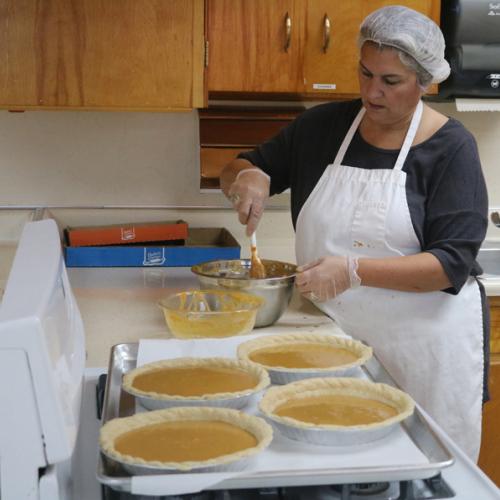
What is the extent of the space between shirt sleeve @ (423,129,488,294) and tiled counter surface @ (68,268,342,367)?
301mm

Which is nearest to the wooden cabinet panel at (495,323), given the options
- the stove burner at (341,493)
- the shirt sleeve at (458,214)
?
the shirt sleeve at (458,214)

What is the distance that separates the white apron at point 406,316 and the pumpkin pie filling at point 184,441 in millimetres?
882

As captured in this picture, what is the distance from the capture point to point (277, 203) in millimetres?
2871

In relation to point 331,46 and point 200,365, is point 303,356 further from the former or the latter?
point 331,46

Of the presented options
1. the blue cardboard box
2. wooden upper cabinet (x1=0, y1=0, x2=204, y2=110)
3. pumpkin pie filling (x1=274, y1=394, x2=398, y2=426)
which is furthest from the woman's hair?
pumpkin pie filling (x1=274, y1=394, x2=398, y2=426)

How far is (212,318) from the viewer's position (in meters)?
1.68

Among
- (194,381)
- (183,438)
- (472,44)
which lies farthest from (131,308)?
(472,44)

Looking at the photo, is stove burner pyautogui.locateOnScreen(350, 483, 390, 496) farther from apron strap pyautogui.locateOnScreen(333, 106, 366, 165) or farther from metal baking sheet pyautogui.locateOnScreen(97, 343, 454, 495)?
apron strap pyautogui.locateOnScreen(333, 106, 366, 165)

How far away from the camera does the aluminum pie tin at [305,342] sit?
52.8 inches

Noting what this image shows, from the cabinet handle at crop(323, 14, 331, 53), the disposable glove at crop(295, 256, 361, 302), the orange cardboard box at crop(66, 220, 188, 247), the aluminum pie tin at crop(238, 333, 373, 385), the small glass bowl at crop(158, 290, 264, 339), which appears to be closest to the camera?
the aluminum pie tin at crop(238, 333, 373, 385)

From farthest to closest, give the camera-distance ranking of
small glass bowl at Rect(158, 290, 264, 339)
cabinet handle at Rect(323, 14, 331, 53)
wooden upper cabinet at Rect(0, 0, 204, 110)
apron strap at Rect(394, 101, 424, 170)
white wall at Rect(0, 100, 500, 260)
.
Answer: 1. white wall at Rect(0, 100, 500, 260)
2. cabinet handle at Rect(323, 14, 331, 53)
3. wooden upper cabinet at Rect(0, 0, 204, 110)
4. apron strap at Rect(394, 101, 424, 170)
5. small glass bowl at Rect(158, 290, 264, 339)

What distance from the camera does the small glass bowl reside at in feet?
5.53

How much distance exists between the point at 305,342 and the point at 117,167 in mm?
1472

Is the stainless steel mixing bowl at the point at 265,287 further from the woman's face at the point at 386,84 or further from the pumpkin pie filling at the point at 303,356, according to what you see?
the woman's face at the point at 386,84
